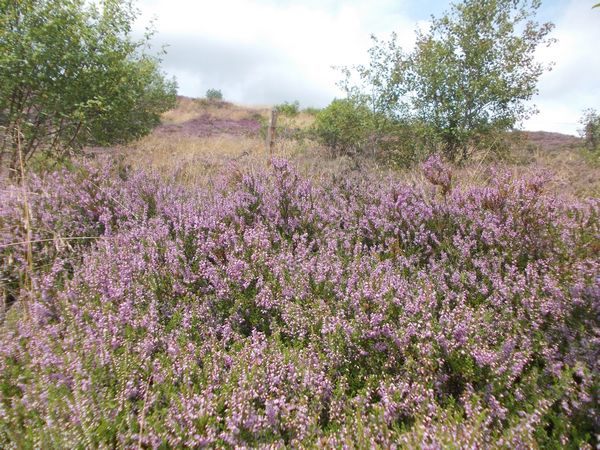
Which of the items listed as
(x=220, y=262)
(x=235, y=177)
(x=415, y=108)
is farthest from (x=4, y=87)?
(x=415, y=108)

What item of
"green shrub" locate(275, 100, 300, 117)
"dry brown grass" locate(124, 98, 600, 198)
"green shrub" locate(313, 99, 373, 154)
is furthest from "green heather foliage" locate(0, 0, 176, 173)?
"green shrub" locate(275, 100, 300, 117)

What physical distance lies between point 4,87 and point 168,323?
5410 mm

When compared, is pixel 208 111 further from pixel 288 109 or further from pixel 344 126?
pixel 344 126

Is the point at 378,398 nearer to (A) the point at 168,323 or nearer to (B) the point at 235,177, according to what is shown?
(A) the point at 168,323

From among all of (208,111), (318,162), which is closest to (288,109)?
(208,111)

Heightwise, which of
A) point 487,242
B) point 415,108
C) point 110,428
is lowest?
point 110,428

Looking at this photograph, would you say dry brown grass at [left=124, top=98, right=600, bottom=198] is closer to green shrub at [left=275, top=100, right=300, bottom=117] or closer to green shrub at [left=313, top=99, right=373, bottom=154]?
green shrub at [left=313, top=99, right=373, bottom=154]

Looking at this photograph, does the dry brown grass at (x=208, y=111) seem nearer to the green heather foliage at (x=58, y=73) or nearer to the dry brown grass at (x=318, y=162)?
the dry brown grass at (x=318, y=162)

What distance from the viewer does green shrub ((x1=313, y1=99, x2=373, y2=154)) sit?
10227 mm

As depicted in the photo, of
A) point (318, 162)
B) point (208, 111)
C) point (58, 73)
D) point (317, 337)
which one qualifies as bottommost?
point (317, 337)

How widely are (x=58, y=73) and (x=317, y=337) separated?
19.9ft

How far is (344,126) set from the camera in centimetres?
1162

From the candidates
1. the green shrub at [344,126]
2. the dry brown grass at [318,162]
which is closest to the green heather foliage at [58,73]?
the dry brown grass at [318,162]

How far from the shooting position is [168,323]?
2.31 metres
